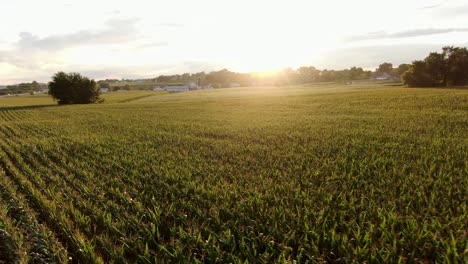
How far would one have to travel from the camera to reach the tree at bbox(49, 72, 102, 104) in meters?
68.9

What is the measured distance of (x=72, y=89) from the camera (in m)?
69.9

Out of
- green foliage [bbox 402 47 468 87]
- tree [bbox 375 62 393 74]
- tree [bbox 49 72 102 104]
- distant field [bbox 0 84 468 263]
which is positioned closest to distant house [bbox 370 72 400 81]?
tree [bbox 375 62 393 74]

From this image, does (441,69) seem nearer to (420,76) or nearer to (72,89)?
(420,76)

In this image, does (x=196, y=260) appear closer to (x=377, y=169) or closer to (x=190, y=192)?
(x=190, y=192)

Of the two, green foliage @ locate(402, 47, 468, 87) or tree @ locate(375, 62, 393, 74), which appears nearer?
green foliage @ locate(402, 47, 468, 87)

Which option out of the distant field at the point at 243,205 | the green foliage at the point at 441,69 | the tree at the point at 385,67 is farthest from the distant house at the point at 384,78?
the distant field at the point at 243,205

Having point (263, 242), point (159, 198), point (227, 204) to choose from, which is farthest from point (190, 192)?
point (263, 242)

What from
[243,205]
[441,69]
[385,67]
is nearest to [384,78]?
[385,67]

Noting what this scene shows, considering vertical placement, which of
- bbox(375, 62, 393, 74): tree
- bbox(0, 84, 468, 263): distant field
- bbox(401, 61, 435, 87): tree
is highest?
bbox(375, 62, 393, 74): tree

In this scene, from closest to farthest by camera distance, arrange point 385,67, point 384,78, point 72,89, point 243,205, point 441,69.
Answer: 1. point 243,205
2. point 441,69
3. point 72,89
4. point 384,78
5. point 385,67

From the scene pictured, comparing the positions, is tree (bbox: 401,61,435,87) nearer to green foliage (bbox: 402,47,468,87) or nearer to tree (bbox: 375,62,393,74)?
Answer: green foliage (bbox: 402,47,468,87)

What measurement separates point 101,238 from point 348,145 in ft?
33.4

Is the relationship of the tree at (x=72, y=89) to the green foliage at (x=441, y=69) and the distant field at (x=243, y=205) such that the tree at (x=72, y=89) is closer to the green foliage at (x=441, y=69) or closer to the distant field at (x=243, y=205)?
the distant field at (x=243, y=205)

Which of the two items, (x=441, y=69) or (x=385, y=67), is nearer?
(x=441, y=69)
